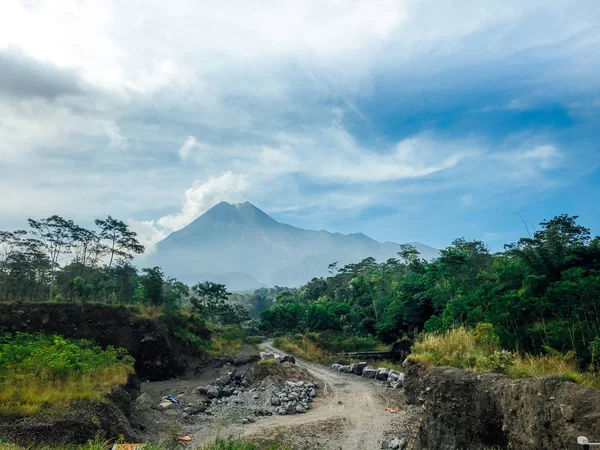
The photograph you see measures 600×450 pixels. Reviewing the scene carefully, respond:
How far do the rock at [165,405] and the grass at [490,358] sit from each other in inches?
401

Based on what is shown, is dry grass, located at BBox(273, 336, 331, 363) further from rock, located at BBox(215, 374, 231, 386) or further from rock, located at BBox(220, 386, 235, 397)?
rock, located at BBox(220, 386, 235, 397)

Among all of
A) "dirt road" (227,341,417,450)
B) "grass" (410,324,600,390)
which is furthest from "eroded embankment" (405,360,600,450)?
"dirt road" (227,341,417,450)

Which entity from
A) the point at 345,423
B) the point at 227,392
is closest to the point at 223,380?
the point at 227,392

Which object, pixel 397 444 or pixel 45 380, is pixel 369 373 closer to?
pixel 397 444

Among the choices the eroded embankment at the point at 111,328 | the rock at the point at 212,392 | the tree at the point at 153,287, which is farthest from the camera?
the tree at the point at 153,287

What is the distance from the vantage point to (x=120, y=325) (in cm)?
2428

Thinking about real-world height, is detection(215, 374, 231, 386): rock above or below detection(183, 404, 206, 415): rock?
below

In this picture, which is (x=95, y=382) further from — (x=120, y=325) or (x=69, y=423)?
(x=120, y=325)

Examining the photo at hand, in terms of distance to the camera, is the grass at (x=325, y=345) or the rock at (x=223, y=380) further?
the grass at (x=325, y=345)

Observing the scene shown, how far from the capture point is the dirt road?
11.4 metres

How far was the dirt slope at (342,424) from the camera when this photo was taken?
11.4 metres

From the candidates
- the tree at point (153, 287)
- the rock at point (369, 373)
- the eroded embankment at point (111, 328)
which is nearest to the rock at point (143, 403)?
the eroded embankment at point (111, 328)

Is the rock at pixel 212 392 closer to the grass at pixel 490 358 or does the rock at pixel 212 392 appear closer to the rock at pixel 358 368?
the rock at pixel 358 368

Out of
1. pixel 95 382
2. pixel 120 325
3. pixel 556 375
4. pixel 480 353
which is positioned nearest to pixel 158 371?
pixel 120 325
